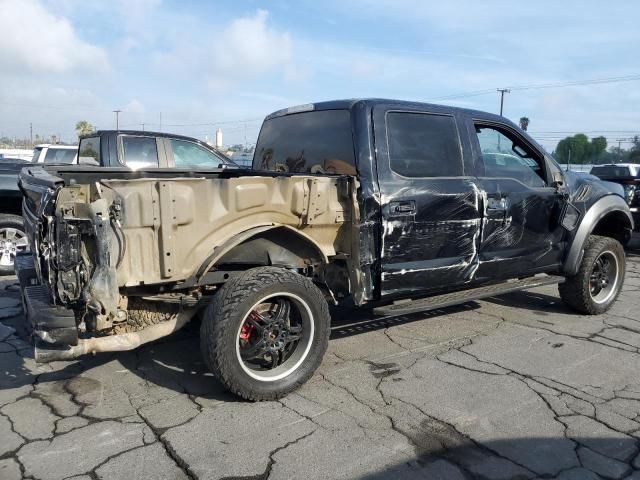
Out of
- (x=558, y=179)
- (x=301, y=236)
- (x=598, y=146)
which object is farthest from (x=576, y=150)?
(x=301, y=236)

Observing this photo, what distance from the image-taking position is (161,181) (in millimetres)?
3258

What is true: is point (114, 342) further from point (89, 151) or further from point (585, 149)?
point (585, 149)

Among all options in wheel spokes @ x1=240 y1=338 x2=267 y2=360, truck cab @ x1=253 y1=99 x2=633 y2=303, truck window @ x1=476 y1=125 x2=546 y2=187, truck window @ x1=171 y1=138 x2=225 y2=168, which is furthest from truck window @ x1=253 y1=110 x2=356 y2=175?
truck window @ x1=171 y1=138 x2=225 y2=168

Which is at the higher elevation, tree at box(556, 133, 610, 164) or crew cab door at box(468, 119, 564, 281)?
tree at box(556, 133, 610, 164)

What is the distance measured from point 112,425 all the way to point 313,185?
1.99 m

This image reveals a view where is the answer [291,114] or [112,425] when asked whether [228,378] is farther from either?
[291,114]

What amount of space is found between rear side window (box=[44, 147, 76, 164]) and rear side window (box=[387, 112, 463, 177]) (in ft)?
29.0

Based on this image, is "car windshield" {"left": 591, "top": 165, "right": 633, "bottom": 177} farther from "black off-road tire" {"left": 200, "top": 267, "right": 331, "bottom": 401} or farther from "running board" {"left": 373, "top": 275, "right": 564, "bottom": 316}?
"black off-road tire" {"left": 200, "top": 267, "right": 331, "bottom": 401}

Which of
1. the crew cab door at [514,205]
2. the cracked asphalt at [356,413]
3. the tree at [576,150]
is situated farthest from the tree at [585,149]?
the cracked asphalt at [356,413]

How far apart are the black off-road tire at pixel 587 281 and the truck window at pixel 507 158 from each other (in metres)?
1.01

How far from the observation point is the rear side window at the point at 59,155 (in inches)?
442

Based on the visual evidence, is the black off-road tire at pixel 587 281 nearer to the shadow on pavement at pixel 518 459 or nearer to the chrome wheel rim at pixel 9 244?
the shadow on pavement at pixel 518 459

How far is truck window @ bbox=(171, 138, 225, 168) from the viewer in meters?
8.40

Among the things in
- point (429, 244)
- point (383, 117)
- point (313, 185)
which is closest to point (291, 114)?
point (383, 117)
